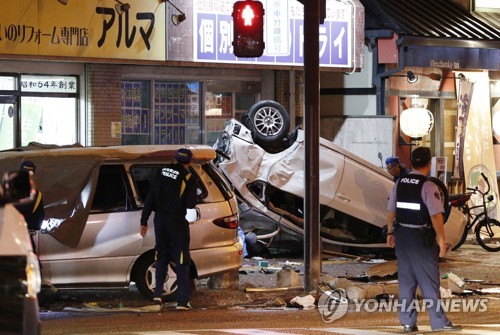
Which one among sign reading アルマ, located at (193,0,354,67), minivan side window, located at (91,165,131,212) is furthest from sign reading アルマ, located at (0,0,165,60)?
minivan side window, located at (91,165,131,212)

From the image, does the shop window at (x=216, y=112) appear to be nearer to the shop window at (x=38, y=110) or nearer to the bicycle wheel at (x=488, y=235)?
the shop window at (x=38, y=110)

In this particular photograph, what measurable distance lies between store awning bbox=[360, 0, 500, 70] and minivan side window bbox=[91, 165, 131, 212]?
10664 mm

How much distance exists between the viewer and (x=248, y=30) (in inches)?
563

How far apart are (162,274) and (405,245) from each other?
3.64 meters

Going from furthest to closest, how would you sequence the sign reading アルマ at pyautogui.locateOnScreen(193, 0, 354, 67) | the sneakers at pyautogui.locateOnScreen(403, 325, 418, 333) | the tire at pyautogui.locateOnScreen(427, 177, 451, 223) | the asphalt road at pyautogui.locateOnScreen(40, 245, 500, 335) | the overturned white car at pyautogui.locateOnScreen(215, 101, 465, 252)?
the sign reading アルマ at pyautogui.locateOnScreen(193, 0, 354, 67)
the overturned white car at pyautogui.locateOnScreen(215, 101, 465, 252)
the asphalt road at pyautogui.locateOnScreen(40, 245, 500, 335)
the tire at pyautogui.locateOnScreen(427, 177, 451, 223)
the sneakers at pyautogui.locateOnScreen(403, 325, 418, 333)

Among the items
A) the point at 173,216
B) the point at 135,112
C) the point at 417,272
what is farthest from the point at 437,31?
the point at 417,272

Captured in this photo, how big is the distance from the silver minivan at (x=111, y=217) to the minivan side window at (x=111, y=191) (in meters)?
0.01

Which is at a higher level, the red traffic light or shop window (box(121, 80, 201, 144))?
the red traffic light

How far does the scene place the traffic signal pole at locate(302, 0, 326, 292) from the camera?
14320 millimetres

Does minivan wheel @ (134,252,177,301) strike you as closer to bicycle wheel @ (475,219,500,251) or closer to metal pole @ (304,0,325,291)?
metal pole @ (304,0,325,291)

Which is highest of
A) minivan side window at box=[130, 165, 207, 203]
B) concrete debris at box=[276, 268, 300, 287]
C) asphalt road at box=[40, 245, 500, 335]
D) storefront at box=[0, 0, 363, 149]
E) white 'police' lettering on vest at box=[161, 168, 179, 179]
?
storefront at box=[0, 0, 363, 149]

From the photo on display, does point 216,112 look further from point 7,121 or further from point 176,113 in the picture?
point 7,121

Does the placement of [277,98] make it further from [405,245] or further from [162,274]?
[405,245]

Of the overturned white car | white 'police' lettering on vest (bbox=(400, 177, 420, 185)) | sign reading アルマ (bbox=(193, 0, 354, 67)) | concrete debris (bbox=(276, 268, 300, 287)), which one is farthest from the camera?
sign reading アルマ (bbox=(193, 0, 354, 67))
